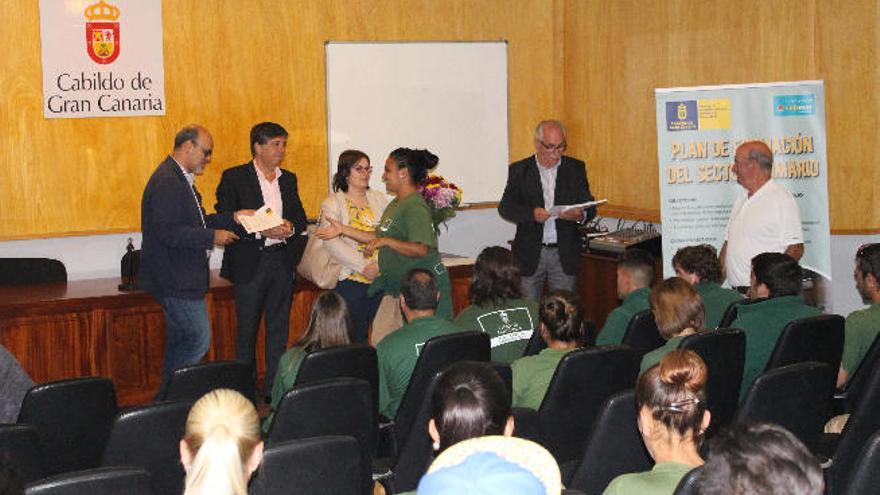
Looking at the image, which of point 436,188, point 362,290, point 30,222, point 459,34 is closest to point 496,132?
point 459,34

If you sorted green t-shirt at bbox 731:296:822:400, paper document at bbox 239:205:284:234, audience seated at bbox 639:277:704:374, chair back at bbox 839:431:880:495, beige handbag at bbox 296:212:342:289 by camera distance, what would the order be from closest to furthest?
1. chair back at bbox 839:431:880:495
2. audience seated at bbox 639:277:704:374
3. green t-shirt at bbox 731:296:822:400
4. paper document at bbox 239:205:284:234
5. beige handbag at bbox 296:212:342:289

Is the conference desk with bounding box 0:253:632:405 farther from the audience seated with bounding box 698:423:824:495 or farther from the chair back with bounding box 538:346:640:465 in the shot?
the audience seated with bounding box 698:423:824:495

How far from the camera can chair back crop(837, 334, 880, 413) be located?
16.9 ft

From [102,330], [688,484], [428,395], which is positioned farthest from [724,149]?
[688,484]

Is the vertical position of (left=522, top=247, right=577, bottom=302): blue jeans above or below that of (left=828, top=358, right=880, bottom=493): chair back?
above

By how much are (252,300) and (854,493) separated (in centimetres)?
481

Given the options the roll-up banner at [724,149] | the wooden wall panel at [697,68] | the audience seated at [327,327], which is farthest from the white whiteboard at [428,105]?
the audience seated at [327,327]

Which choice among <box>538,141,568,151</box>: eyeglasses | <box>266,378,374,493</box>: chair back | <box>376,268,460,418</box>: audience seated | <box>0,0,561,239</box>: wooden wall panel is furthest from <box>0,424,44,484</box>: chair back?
<box>538,141,568,151</box>: eyeglasses

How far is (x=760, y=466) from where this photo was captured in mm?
2271

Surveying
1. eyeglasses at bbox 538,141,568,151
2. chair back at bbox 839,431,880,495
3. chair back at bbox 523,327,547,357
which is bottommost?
chair back at bbox 839,431,880,495

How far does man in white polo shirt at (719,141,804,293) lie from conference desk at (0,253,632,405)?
2.71 metres

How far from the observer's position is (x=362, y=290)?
7668 mm

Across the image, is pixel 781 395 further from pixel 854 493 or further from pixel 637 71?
pixel 637 71

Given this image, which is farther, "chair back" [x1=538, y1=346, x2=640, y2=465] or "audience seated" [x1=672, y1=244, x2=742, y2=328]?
"audience seated" [x1=672, y1=244, x2=742, y2=328]
